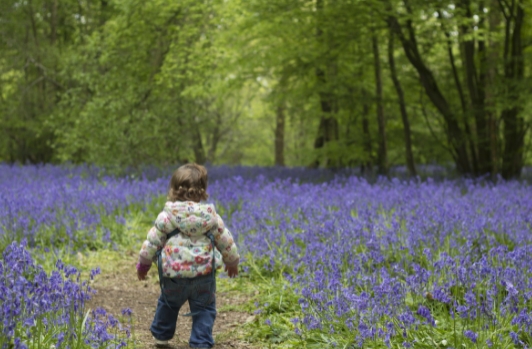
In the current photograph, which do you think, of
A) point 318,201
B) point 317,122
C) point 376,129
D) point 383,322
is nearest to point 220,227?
point 383,322

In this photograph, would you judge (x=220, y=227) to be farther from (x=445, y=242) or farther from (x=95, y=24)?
(x=95, y=24)

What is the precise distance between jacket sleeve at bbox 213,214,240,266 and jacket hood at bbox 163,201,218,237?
0.09 metres

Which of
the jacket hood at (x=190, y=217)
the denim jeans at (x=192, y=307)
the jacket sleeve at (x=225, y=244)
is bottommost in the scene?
the denim jeans at (x=192, y=307)

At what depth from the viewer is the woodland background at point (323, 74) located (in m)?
11.6

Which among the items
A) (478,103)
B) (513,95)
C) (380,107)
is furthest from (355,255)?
(380,107)

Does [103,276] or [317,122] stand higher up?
[317,122]

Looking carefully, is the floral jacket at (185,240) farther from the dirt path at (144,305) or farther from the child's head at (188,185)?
the dirt path at (144,305)

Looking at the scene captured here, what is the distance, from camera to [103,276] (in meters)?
6.54

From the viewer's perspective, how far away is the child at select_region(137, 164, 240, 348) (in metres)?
3.93

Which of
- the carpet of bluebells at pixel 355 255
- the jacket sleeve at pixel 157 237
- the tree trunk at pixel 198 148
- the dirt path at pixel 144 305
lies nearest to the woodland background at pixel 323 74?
the tree trunk at pixel 198 148

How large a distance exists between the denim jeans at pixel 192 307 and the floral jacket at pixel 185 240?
0.09m

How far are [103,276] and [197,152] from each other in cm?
1408

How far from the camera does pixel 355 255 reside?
17.5 feet

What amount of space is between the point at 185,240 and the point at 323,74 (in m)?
12.3
